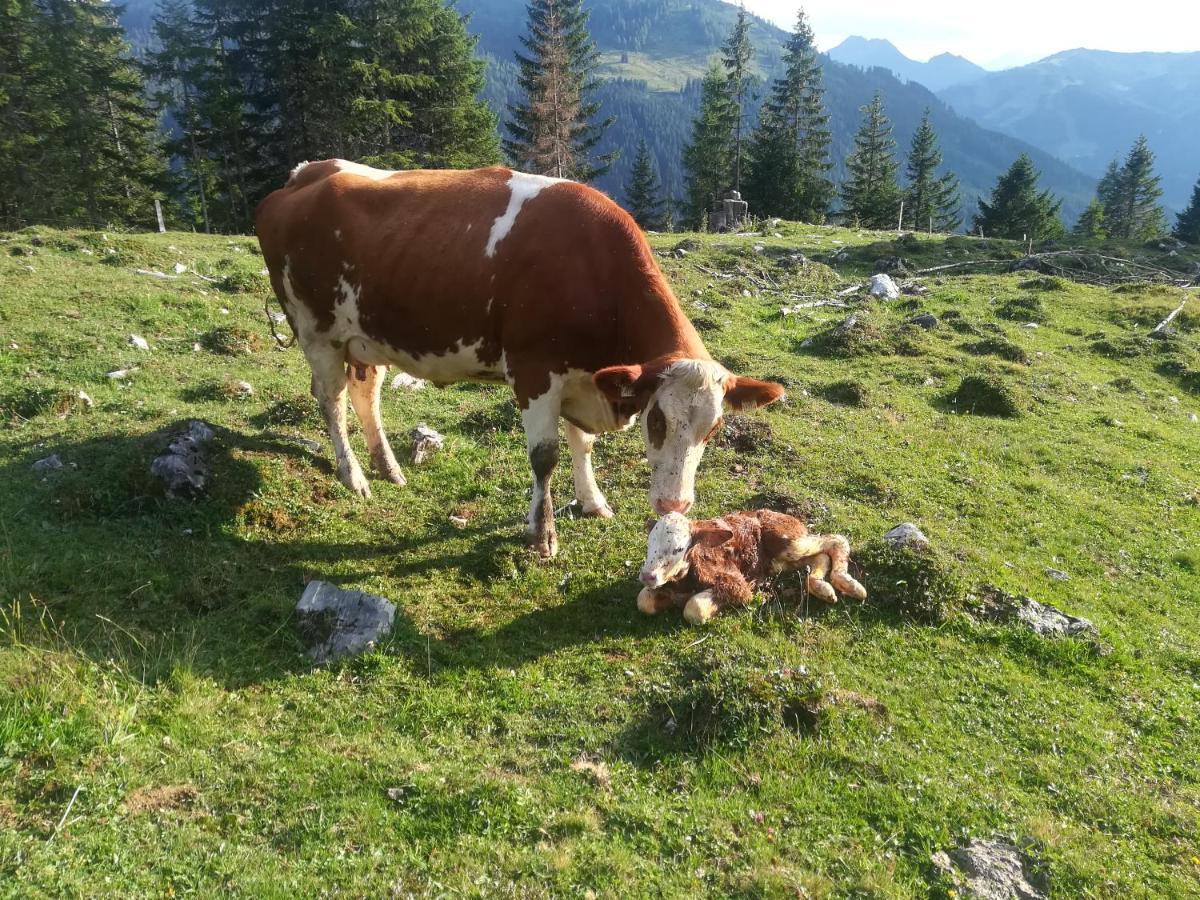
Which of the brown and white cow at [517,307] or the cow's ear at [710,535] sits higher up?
the brown and white cow at [517,307]

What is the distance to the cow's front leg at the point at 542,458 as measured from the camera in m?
6.07

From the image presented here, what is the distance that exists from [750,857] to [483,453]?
602 centimetres

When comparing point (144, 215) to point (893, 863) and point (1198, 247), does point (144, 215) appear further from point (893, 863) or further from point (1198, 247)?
point (1198, 247)

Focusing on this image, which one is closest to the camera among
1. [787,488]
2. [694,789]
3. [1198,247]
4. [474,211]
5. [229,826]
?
[229,826]

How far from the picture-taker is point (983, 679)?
491 centimetres

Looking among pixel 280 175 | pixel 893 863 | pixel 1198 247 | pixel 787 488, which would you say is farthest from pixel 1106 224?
pixel 893 863

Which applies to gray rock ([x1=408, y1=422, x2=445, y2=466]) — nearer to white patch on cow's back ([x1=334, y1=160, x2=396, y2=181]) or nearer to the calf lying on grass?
white patch on cow's back ([x1=334, y1=160, x2=396, y2=181])

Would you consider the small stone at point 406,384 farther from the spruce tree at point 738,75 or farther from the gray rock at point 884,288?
the spruce tree at point 738,75

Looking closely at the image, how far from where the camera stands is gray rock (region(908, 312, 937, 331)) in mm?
15680

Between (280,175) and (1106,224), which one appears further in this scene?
(1106,224)

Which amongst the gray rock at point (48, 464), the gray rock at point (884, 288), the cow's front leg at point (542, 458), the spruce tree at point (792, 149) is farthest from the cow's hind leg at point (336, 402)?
the spruce tree at point (792, 149)

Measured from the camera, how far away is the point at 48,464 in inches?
267

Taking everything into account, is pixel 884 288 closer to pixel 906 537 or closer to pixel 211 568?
pixel 906 537

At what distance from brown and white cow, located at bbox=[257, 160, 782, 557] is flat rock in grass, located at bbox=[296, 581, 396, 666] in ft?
5.81
